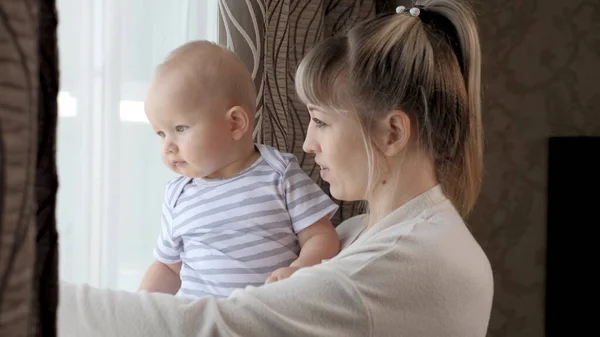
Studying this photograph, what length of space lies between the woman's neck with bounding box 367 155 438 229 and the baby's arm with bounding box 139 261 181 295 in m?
0.47

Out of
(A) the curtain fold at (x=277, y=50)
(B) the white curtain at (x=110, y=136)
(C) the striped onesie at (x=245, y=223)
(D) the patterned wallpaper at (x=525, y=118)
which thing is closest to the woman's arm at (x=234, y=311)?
(C) the striped onesie at (x=245, y=223)

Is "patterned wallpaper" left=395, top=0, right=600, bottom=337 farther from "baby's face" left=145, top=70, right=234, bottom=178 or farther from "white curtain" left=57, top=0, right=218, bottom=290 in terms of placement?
"baby's face" left=145, top=70, right=234, bottom=178

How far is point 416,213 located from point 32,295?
0.84 metres

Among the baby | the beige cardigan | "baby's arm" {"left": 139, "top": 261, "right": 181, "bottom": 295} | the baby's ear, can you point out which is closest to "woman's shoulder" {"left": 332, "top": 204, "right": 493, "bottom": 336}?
the beige cardigan

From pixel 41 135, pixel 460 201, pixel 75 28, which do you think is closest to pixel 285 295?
pixel 460 201

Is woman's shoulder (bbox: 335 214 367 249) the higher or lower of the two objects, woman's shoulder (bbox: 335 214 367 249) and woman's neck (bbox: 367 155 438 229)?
the lower

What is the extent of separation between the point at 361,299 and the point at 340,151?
0.29 m

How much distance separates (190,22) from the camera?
1780 millimetres

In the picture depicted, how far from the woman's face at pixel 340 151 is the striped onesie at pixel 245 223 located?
12 centimetres

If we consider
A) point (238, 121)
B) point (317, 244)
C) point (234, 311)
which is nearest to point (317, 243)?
point (317, 244)

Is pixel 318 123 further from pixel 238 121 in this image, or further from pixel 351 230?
pixel 351 230

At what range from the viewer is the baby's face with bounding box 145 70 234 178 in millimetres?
1350

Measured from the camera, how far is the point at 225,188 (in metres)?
1.41

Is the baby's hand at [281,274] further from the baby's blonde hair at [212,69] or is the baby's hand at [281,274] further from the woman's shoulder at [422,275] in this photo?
the baby's blonde hair at [212,69]
